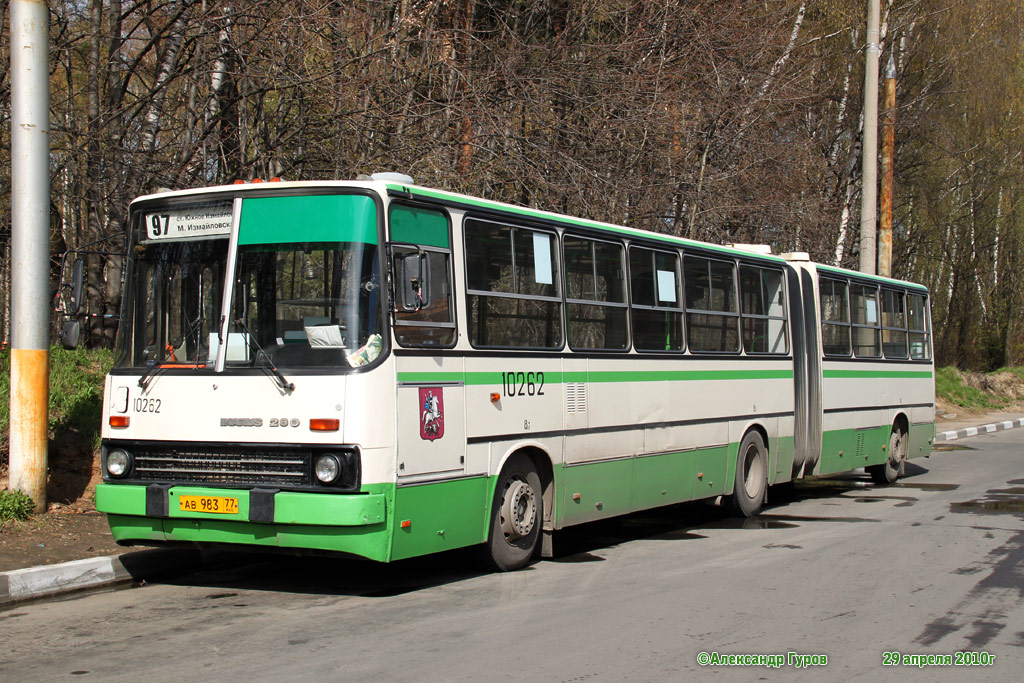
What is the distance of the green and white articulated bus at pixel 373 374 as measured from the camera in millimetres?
7445

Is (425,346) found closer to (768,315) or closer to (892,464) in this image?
(768,315)

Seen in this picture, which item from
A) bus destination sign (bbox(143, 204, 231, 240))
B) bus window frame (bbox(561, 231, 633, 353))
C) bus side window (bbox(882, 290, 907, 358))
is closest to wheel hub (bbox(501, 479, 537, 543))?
bus window frame (bbox(561, 231, 633, 353))

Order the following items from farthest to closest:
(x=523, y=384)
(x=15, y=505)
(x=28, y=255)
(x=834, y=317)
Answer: (x=834, y=317) → (x=28, y=255) → (x=15, y=505) → (x=523, y=384)

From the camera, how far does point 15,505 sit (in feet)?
30.1

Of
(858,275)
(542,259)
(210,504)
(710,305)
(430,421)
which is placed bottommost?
(210,504)

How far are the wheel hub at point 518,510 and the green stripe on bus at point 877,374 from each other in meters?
6.27

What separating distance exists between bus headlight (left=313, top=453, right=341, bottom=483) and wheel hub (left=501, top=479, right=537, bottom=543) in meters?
1.84

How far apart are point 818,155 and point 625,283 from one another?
54.3 feet

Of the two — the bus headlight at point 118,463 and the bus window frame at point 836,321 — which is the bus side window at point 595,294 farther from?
the bus window frame at point 836,321

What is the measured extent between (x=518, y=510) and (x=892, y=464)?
9150 millimetres

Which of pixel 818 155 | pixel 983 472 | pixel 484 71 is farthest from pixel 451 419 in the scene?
pixel 818 155

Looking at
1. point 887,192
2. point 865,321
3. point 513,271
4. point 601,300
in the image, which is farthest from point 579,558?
point 887,192

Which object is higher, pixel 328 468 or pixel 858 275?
pixel 858 275

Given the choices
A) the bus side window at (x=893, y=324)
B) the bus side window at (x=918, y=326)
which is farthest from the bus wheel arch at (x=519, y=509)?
the bus side window at (x=918, y=326)
